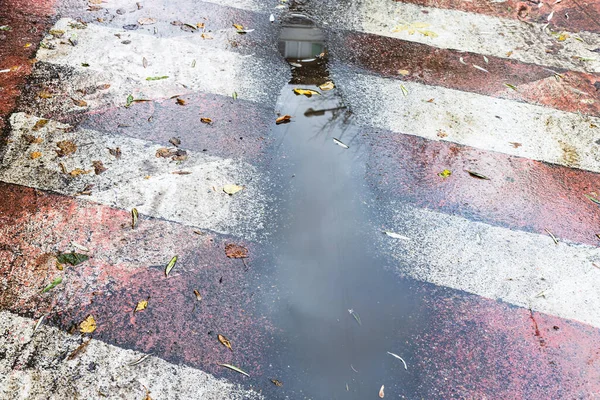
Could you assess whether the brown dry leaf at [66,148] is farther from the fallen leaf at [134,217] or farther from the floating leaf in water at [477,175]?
the floating leaf in water at [477,175]

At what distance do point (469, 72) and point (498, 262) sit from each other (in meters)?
2.64

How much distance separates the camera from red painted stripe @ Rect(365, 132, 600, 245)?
3709 millimetres

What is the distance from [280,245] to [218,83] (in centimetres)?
205

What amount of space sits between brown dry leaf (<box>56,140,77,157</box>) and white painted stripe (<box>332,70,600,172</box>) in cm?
245

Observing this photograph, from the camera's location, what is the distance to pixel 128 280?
117 inches

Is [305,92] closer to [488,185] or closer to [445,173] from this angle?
[445,173]

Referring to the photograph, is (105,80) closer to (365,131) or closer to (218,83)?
(218,83)

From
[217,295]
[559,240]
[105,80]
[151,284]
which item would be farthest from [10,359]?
[559,240]

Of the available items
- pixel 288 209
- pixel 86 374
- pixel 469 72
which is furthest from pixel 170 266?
pixel 469 72

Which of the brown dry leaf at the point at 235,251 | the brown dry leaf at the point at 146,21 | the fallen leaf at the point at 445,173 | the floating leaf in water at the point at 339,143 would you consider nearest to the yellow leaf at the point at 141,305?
the brown dry leaf at the point at 235,251

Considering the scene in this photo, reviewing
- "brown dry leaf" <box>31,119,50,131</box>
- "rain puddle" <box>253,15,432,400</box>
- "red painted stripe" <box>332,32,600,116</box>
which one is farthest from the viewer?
"red painted stripe" <box>332,32,600,116</box>

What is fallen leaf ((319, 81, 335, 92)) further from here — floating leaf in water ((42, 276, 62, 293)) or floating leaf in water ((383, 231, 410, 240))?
floating leaf in water ((42, 276, 62, 293))

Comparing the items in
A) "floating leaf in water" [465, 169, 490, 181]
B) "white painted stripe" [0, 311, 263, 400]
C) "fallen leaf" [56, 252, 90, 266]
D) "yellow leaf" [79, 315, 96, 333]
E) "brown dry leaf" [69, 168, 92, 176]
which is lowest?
"white painted stripe" [0, 311, 263, 400]

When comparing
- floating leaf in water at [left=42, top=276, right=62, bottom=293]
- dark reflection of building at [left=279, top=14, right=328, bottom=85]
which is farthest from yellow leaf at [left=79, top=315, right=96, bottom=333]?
dark reflection of building at [left=279, top=14, right=328, bottom=85]
